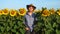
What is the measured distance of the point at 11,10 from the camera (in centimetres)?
738

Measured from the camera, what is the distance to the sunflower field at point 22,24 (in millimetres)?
7004

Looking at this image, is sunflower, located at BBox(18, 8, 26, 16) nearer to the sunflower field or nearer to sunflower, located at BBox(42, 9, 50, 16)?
the sunflower field

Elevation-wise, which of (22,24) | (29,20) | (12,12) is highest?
(12,12)

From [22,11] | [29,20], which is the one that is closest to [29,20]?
[29,20]

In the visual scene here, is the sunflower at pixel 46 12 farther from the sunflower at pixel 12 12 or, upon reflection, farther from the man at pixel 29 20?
the sunflower at pixel 12 12

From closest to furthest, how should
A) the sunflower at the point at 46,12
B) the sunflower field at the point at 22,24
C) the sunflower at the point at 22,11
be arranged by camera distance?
1. the sunflower field at the point at 22,24
2. the sunflower at the point at 46,12
3. the sunflower at the point at 22,11

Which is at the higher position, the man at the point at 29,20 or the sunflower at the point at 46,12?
the sunflower at the point at 46,12

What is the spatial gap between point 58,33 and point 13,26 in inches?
54.4

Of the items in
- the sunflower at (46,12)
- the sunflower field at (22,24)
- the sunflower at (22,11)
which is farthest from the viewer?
the sunflower at (22,11)

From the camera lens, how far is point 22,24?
7.14 m

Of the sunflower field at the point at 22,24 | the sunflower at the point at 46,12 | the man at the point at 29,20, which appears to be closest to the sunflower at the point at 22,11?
the sunflower field at the point at 22,24

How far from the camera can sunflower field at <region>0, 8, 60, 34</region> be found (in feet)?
23.0

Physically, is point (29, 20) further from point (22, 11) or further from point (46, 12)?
point (46, 12)

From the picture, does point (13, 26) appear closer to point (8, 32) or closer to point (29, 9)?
point (8, 32)
